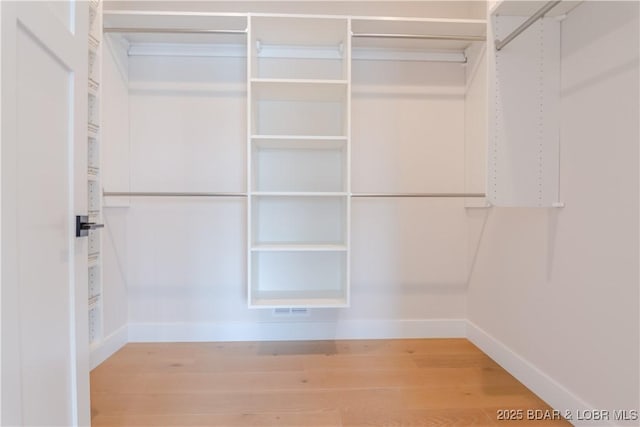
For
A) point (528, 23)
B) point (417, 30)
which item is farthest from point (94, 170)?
point (528, 23)

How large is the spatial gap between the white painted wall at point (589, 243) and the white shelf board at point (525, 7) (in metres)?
0.05

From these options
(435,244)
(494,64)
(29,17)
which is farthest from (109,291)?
(494,64)

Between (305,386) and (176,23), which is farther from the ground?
(176,23)

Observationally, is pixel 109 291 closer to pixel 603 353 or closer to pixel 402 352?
pixel 402 352

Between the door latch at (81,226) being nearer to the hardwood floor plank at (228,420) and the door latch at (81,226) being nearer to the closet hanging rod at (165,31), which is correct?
the hardwood floor plank at (228,420)

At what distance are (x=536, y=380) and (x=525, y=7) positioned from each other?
1.75 meters

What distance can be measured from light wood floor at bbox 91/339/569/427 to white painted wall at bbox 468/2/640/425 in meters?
0.27

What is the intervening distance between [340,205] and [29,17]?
6.18 feet

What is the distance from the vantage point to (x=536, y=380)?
188 centimetres

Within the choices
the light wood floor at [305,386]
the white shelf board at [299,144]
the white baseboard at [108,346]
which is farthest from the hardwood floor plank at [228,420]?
the white shelf board at [299,144]

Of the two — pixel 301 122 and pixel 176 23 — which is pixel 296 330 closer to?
pixel 301 122

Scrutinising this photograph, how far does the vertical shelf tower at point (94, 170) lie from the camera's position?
203 centimetres

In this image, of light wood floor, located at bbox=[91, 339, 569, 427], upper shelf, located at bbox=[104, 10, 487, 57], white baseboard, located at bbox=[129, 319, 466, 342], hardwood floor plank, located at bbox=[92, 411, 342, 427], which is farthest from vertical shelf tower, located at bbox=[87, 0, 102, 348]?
hardwood floor plank, located at bbox=[92, 411, 342, 427]

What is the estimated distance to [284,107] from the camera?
2.59m
